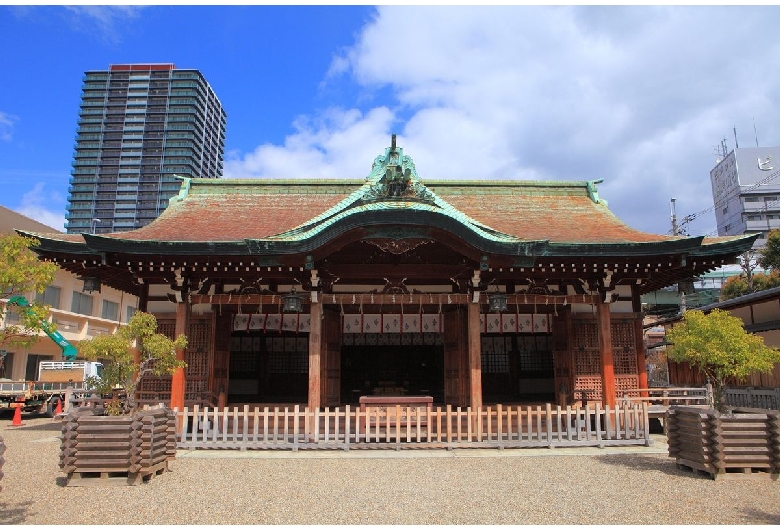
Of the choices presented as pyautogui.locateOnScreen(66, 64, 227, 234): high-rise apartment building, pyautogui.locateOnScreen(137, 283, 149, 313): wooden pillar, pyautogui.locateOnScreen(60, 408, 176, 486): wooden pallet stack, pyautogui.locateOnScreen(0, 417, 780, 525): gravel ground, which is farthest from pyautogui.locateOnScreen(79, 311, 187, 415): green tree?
pyautogui.locateOnScreen(66, 64, 227, 234): high-rise apartment building

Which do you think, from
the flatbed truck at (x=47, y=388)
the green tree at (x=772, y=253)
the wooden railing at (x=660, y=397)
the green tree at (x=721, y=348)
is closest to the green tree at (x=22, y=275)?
the flatbed truck at (x=47, y=388)

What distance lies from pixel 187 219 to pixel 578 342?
11.1 metres

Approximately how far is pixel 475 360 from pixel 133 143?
10928 centimetres

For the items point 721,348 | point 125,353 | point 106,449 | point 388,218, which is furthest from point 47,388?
point 721,348

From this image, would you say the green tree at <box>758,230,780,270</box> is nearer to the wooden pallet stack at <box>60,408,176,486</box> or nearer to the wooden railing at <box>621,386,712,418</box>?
the wooden railing at <box>621,386,712,418</box>

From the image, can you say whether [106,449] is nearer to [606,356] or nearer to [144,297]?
[144,297]

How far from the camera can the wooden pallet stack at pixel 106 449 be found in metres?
7.83

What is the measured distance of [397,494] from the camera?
7289 millimetres

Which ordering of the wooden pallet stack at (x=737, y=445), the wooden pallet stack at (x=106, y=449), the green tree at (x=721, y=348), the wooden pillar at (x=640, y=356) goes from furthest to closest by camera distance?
1. the wooden pillar at (x=640, y=356)
2. the green tree at (x=721, y=348)
3. the wooden pallet stack at (x=737, y=445)
4. the wooden pallet stack at (x=106, y=449)

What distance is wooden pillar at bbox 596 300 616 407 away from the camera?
12.0m

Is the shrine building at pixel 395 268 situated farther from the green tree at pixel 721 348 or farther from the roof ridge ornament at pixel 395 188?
the green tree at pixel 721 348

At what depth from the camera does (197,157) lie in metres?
109

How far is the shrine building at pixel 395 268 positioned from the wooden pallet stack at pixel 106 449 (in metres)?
3.88

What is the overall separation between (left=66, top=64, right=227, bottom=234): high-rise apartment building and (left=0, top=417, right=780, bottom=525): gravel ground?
99.2m
